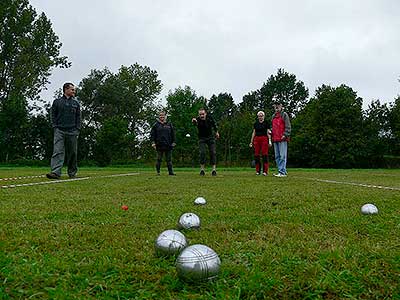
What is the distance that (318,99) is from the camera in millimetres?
48094

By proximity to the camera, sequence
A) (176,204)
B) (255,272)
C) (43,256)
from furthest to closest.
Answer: (176,204) < (43,256) < (255,272)

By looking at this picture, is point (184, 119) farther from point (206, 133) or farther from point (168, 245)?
point (168, 245)

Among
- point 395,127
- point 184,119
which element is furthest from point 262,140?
point 395,127

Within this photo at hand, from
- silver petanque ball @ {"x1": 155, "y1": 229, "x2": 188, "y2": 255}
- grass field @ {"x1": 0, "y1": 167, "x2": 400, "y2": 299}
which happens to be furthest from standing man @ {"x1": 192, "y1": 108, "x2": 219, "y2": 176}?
silver petanque ball @ {"x1": 155, "y1": 229, "x2": 188, "y2": 255}

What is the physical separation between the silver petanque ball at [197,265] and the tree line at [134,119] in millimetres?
36592

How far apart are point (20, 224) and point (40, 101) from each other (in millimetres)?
40333

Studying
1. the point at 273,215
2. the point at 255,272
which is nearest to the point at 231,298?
the point at 255,272

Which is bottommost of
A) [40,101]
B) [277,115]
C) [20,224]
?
[20,224]

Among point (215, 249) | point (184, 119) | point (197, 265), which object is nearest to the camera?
point (197, 265)

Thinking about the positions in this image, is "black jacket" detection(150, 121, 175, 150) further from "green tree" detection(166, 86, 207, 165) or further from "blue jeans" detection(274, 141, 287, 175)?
"green tree" detection(166, 86, 207, 165)

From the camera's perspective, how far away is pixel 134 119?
5141cm

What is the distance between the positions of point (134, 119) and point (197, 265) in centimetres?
5041

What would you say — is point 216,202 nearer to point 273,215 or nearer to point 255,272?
point 273,215

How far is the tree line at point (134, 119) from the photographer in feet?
119
